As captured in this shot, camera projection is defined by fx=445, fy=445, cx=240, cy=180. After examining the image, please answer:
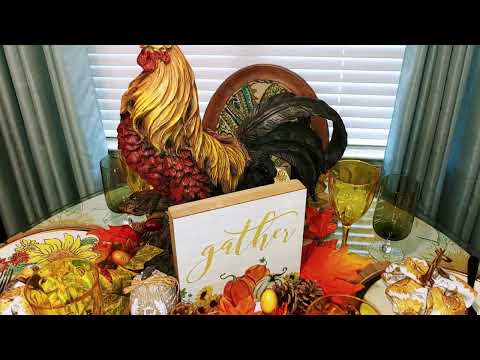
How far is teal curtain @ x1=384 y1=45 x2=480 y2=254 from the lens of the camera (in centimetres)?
130

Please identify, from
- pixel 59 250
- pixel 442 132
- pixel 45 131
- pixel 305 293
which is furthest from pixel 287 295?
pixel 45 131

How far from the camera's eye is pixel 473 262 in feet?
3.03

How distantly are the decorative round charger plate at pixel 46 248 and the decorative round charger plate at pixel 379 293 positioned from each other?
608 mm

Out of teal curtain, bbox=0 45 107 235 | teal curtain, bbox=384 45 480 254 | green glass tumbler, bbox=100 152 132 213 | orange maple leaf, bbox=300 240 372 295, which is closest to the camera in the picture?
orange maple leaf, bbox=300 240 372 295

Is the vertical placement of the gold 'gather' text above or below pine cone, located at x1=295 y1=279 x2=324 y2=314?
above

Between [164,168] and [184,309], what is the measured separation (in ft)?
0.90

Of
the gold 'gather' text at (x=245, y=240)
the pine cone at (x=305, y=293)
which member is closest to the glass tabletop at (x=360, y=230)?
the pine cone at (x=305, y=293)

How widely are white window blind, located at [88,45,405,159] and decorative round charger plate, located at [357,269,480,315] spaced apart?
0.78 m

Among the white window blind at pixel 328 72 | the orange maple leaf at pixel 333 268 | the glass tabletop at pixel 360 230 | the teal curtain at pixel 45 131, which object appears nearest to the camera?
the orange maple leaf at pixel 333 268

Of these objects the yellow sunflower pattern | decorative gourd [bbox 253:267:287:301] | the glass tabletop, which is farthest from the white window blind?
decorative gourd [bbox 253:267:287:301]

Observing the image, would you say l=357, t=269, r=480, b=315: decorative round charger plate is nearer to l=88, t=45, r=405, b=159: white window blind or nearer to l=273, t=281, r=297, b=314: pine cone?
l=273, t=281, r=297, b=314: pine cone

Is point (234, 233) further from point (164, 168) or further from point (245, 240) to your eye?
point (164, 168)

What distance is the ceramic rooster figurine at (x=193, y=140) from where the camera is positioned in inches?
31.7

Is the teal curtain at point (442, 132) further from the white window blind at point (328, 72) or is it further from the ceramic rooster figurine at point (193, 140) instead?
the ceramic rooster figurine at point (193, 140)
